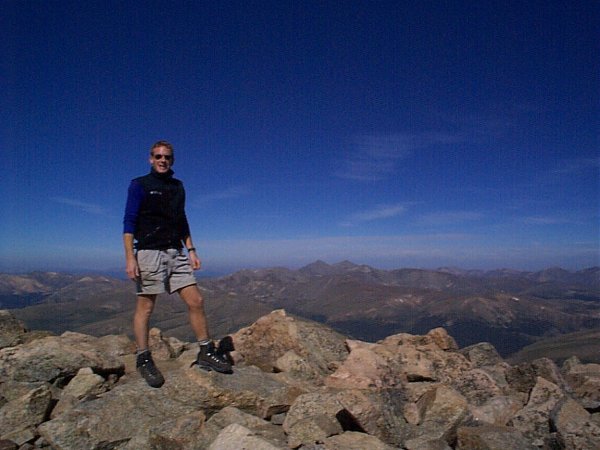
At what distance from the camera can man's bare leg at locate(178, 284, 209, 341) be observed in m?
10.3

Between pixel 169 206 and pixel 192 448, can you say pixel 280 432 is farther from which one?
pixel 169 206

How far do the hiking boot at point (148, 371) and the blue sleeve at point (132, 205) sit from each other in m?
3.62

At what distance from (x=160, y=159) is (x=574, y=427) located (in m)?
13.2

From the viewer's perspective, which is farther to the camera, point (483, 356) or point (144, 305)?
point (483, 356)

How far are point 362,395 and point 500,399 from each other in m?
5.96

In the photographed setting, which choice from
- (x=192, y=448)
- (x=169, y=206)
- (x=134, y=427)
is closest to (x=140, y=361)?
(x=134, y=427)

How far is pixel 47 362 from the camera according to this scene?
11.0 metres

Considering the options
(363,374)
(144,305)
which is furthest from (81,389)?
(363,374)

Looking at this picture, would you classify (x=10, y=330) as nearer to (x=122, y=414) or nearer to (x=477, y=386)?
(x=122, y=414)

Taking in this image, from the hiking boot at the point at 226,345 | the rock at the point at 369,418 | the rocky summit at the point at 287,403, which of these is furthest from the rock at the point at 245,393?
the hiking boot at the point at 226,345

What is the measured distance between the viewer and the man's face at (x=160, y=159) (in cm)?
1026

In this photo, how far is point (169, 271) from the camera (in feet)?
33.8

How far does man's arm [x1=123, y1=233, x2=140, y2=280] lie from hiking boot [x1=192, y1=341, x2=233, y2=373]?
2.84 meters

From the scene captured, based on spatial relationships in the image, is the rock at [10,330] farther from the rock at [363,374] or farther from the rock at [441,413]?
the rock at [441,413]
